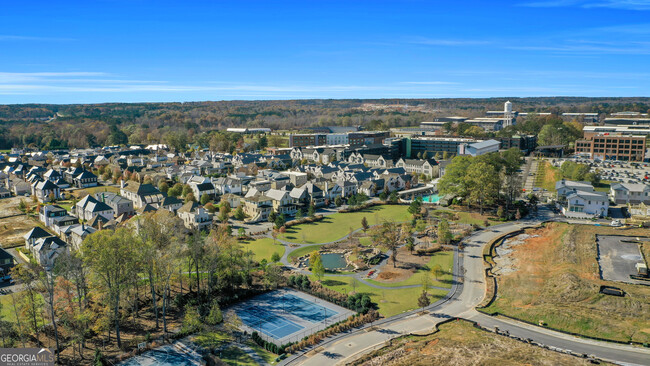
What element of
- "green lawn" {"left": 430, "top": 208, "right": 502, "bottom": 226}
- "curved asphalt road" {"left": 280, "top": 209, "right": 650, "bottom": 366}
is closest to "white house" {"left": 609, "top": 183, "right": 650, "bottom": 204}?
"green lawn" {"left": 430, "top": 208, "right": 502, "bottom": 226}

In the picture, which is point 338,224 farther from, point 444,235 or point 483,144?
point 483,144

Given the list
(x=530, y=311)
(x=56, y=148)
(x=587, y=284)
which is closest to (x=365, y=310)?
(x=530, y=311)

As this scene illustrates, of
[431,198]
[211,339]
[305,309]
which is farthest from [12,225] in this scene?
[431,198]

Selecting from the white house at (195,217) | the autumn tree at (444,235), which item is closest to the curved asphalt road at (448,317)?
the autumn tree at (444,235)

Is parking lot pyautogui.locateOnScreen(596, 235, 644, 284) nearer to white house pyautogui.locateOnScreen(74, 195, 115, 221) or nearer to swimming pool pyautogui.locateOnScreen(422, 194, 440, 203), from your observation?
swimming pool pyautogui.locateOnScreen(422, 194, 440, 203)

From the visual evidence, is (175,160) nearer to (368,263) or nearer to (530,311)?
(368,263)
